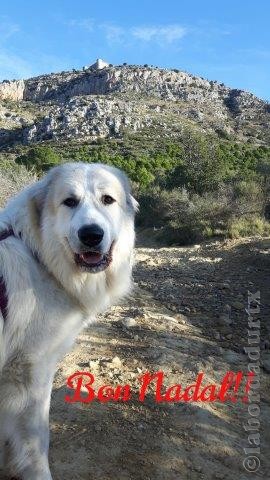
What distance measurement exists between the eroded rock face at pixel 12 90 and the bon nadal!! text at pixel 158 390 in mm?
82354

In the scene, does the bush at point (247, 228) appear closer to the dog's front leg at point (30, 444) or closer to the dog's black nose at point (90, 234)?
the dog's black nose at point (90, 234)

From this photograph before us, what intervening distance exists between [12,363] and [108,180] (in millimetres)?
1245

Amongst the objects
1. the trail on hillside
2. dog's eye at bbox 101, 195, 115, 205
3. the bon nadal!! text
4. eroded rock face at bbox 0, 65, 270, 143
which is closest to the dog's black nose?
dog's eye at bbox 101, 195, 115, 205

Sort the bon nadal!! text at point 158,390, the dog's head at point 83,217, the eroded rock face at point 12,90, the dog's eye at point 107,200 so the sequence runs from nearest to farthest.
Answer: the dog's head at point 83,217, the dog's eye at point 107,200, the bon nadal!! text at point 158,390, the eroded rock face at point 12,90

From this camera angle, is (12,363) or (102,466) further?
(102,466)

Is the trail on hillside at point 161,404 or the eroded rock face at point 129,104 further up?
the eroded rock face at point 129,104

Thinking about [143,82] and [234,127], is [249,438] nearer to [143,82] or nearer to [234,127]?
[234,127]

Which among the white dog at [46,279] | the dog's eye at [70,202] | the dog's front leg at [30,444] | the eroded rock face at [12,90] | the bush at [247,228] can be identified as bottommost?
the bush at [247,228]

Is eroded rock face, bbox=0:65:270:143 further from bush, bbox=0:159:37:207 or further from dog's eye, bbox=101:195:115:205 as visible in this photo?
dog's eye, bbox=101:195:115:205

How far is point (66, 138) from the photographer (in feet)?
165

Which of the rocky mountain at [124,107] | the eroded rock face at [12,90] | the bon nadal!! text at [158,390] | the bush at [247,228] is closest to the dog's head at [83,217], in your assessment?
the bon nadal!! text at [158,390]

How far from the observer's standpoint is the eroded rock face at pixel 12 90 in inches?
3155

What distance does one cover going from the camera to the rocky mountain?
53.1 metres

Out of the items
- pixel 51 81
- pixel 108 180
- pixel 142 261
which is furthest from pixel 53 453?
pixel 51 81
